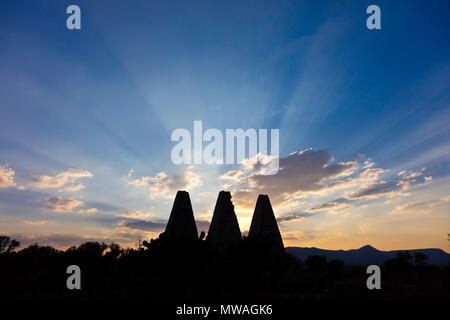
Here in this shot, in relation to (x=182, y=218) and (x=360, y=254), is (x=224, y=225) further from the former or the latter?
(x=360, y=254)

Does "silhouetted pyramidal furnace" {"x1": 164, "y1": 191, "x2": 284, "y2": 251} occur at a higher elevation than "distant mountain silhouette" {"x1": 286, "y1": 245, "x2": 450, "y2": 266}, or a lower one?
higher

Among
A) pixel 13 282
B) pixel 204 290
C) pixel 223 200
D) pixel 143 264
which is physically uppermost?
pixel 223 200

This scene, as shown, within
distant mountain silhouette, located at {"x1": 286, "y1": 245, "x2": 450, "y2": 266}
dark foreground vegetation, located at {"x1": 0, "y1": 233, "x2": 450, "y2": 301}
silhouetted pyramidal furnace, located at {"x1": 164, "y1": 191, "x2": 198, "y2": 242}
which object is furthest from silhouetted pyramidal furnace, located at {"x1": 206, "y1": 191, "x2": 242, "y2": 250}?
distant mountain silhouette, located at {"x1": 286, "y1": 245, "x2": 450, "y2": 266}

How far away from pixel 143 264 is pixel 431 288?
12721 mm

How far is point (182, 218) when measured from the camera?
17.6 m

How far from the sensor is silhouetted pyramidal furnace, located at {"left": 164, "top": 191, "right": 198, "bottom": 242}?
56.3 feet

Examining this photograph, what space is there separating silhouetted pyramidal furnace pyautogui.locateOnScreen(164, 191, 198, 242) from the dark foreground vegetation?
3.59 m

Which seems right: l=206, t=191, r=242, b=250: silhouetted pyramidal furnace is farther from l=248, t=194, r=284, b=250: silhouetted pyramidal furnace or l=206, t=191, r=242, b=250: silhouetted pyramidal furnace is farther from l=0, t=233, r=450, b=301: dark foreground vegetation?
l=0, t=233, r=450, b=301: dark foreground vegetation

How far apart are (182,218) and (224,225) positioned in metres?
2.50
